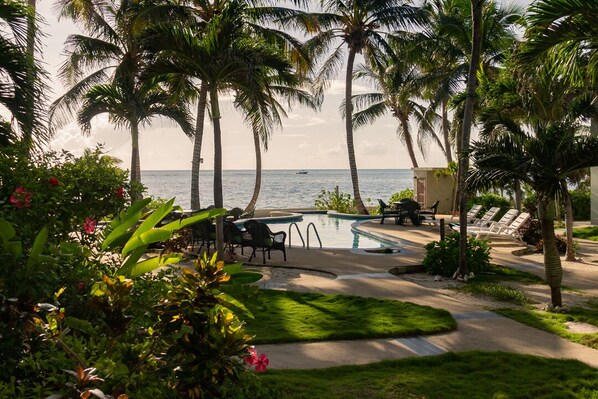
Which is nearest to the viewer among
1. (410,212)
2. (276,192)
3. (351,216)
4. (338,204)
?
(410,212)

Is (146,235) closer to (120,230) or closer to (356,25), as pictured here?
(120,230)

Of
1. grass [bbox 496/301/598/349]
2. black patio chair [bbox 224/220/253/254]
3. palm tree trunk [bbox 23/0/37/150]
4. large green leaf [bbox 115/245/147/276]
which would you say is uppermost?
palm tree trunk [bbox 23/0/37/150]

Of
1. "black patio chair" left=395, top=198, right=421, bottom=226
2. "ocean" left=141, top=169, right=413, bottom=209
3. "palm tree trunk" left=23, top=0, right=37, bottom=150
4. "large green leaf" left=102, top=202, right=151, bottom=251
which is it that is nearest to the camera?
"large green leaf" left=102, top=202, right=151, bottom=251

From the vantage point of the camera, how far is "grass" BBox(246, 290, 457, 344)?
6.90m

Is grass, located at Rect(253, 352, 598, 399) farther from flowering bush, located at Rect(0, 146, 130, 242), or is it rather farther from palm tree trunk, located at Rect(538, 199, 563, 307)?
palm tree trunk, located at Rect(538, 199, 563, 307)

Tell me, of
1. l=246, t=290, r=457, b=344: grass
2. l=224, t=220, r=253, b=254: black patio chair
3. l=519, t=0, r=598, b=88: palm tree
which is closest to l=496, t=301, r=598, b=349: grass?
l=246, t=290, r=457, b=344: grass

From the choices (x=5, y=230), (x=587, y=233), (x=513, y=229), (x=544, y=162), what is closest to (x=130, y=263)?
(x=5, y=230)

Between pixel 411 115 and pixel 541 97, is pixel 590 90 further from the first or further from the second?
pixel 411 115

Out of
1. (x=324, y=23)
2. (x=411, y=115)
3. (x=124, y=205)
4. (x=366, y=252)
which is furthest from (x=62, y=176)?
(x=411, y=115)

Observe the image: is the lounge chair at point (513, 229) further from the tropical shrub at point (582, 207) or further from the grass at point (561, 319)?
the tropical shrub at point (582, 207)

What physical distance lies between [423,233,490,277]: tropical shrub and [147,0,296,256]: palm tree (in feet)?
13.5

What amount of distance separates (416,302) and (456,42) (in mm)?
16989

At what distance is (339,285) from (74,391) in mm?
7626

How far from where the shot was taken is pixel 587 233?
61.6ft
